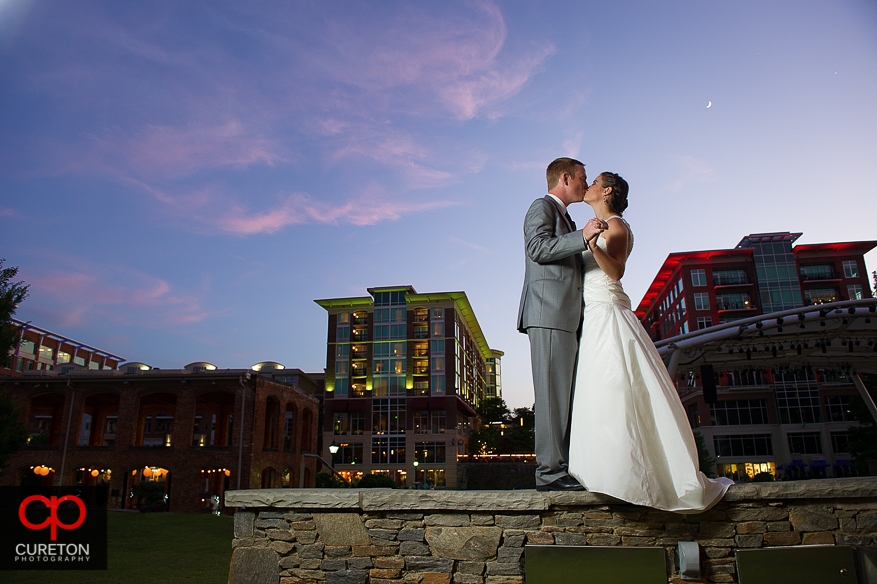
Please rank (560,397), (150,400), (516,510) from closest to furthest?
(516,510) → (560,397) → (150,400)

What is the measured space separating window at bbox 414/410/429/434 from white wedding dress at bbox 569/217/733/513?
52840 mm

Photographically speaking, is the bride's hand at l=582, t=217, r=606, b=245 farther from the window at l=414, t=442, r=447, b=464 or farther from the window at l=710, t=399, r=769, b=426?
the window at l=414, t=442, r=447, b=464

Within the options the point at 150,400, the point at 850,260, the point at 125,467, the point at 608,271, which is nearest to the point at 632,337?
the point at 608,271

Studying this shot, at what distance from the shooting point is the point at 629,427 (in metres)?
3.12

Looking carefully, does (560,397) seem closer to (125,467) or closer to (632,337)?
(632,337)

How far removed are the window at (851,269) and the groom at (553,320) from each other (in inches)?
2446

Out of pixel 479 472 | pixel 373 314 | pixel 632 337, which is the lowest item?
pixel 479 472

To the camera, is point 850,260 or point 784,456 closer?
point 784,456

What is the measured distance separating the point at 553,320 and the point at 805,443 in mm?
54180

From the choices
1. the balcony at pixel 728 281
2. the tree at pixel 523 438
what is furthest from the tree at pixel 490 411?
the balcony at pixel 728 281

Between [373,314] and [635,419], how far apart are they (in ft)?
187

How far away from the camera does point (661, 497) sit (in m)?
3.01

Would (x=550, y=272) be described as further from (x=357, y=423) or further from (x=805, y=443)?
(x=357, y=423)

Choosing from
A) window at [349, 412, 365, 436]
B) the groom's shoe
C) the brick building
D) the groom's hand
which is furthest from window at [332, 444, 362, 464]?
the groom's hand
